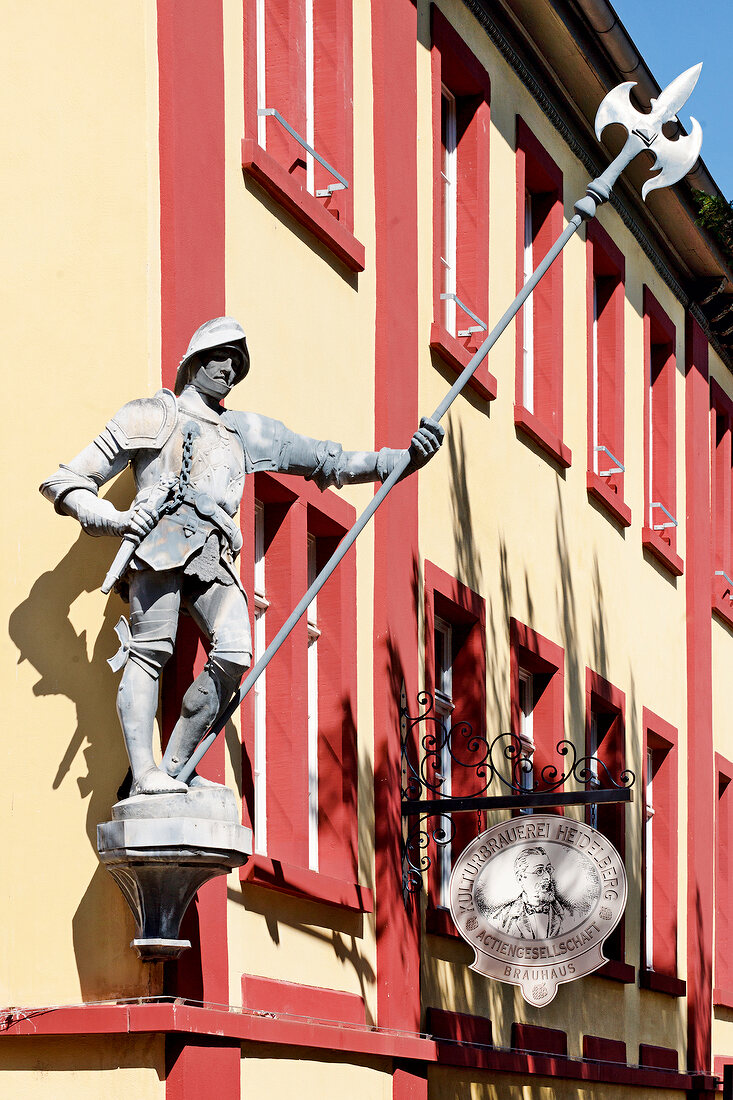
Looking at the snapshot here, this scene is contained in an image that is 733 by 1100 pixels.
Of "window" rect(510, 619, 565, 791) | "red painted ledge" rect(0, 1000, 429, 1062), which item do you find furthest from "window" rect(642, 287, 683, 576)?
"red painted ledge" rect(0, 1000, 429, 1062)

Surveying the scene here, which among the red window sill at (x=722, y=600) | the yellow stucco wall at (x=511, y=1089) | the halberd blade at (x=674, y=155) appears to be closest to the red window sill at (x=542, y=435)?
the yellow stucco wall at (x=511, y=1089)

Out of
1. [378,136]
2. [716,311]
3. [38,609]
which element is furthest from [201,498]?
[716,311]

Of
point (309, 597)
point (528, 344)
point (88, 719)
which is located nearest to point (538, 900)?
point (309, 597)

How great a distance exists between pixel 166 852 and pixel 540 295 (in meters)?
8.83

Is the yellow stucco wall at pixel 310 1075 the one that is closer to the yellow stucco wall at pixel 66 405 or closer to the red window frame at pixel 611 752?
the yellow stucco wall at pixel 66 405

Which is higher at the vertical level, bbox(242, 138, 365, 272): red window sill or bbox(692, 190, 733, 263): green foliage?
bbox(692, 190, 733, 263): green foliage

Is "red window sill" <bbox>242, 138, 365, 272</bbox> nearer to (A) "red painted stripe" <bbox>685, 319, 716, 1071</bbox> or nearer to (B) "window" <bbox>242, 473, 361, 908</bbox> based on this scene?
(B) "window" <bbox>242, 473, 361, 908</bbox>

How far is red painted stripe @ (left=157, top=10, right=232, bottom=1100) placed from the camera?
31.2ft

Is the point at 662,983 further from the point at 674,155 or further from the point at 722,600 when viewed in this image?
the point at 674,155

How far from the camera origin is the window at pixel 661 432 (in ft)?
64.4

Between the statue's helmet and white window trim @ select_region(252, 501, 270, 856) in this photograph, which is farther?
white window trim @ select_region(252, 501, 270, 856)

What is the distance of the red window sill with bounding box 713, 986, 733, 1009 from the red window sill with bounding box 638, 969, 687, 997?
1380 millimetres

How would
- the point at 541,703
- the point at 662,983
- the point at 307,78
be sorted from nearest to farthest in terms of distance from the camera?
1. the point at 307,78
2. the point at 541,703
3. the point at 662,983

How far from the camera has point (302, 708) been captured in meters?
11.4
